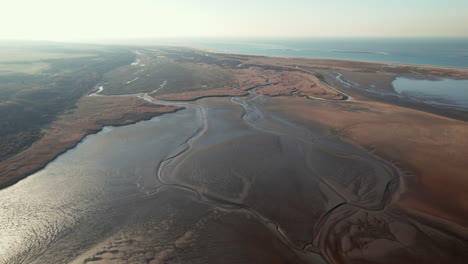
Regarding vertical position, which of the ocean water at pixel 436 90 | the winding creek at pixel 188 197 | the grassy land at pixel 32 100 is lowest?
the winding creek at pixel 188 197

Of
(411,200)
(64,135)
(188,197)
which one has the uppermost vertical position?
(64,135)

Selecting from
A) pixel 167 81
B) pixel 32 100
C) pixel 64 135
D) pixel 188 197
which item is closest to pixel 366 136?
pixel 188 197

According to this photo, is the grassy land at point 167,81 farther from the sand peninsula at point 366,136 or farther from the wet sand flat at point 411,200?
the wet sand flat at point 411,200

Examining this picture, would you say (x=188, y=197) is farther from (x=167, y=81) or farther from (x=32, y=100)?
(x=167, y=81)

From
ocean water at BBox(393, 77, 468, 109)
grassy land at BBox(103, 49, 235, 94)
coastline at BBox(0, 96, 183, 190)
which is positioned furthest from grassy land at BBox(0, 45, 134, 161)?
ocean water at BBox(393, 77, 468, 109)

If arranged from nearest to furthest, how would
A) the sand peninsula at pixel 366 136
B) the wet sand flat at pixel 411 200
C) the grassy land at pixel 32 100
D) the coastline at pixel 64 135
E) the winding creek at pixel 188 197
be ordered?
the wet sand flat at pixel 411 200
the winding creek at pixel 188 197
the sand peninsula at pixel 366 136
the coastline at pixel 64 135
the grassy land at pixel 32 100

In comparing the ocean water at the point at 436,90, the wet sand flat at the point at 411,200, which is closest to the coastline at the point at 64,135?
the wet sand flat at the point at 411,200

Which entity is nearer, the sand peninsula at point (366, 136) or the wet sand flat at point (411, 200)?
the wet sand flat at point (411, 200)

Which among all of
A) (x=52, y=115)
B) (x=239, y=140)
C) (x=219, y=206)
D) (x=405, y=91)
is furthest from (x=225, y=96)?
(x=405, y=91)

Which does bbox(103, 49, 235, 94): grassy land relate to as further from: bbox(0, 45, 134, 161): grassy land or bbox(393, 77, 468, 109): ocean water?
bbox(393, 77, 468, 109): ocean water

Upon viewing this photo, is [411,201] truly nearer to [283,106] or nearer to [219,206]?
[219,206]
